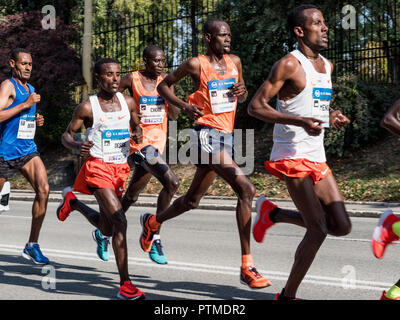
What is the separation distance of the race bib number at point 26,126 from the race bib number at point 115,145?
1611mm

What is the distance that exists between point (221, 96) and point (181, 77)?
45 centimetres

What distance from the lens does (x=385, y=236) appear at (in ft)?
13.3

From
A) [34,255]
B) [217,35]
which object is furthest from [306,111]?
[34,255]

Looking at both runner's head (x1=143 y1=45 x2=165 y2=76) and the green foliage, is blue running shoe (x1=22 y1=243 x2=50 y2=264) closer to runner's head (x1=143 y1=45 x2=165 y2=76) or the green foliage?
runner's head (x1=143 y1=45 x2=165 y2=76)

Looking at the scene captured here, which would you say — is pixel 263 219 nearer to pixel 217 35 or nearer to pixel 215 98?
pixel 215 98

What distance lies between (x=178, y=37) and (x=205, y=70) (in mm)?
12282

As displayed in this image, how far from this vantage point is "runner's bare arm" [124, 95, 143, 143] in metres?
5.50

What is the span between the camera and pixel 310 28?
13.7ft

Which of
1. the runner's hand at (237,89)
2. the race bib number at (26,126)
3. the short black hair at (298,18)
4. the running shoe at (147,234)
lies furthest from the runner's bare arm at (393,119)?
the race bib number at (26,126)

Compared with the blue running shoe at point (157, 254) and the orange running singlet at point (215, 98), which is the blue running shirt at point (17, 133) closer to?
the blue running shoe at point (157, 254)

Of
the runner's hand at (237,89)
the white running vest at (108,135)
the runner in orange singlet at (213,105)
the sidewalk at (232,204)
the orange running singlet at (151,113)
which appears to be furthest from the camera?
the sidewalk at (232,204)

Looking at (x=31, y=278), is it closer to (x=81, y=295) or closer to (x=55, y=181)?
(x=81, y=295)

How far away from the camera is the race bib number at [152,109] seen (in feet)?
20.9

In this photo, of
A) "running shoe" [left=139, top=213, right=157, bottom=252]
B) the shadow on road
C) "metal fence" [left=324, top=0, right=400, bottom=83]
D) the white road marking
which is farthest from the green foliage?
the shadow on road
